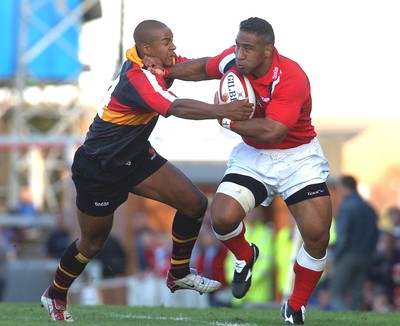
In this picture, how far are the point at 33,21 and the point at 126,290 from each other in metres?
9.76

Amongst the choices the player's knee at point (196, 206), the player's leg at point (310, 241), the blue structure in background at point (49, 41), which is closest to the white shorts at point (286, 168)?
the player's leg at point (310, 241)

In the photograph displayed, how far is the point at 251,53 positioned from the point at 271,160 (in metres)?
0.90

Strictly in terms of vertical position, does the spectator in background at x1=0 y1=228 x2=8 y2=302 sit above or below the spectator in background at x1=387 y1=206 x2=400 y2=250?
below

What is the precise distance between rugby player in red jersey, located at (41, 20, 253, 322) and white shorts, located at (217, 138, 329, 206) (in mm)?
519

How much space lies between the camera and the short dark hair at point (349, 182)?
16547mm

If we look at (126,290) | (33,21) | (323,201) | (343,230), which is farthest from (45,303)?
(33,21)

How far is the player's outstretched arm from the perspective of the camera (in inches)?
377

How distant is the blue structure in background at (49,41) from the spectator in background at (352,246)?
1108 centimetres

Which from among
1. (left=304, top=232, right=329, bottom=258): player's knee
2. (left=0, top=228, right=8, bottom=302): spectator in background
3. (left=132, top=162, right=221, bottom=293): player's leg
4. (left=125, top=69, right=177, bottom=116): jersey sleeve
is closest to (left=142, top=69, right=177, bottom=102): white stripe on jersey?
(left=125, top=69, right=177, bottom=116): jersey sleeve

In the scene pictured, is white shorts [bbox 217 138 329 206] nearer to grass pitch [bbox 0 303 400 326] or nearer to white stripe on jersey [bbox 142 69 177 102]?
white stripe on jersey [bbox 142 69 177 102]

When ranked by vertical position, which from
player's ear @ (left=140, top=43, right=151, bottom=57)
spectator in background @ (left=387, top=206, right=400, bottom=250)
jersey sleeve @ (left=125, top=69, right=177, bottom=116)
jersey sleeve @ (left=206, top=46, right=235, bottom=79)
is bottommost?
spectator in background @ (left=387, top=206, right=400, bottom=250)

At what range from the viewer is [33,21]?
26.5 metres

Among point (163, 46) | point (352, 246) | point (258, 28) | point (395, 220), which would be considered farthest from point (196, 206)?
point (395, 220)

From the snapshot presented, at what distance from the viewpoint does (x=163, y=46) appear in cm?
1002
